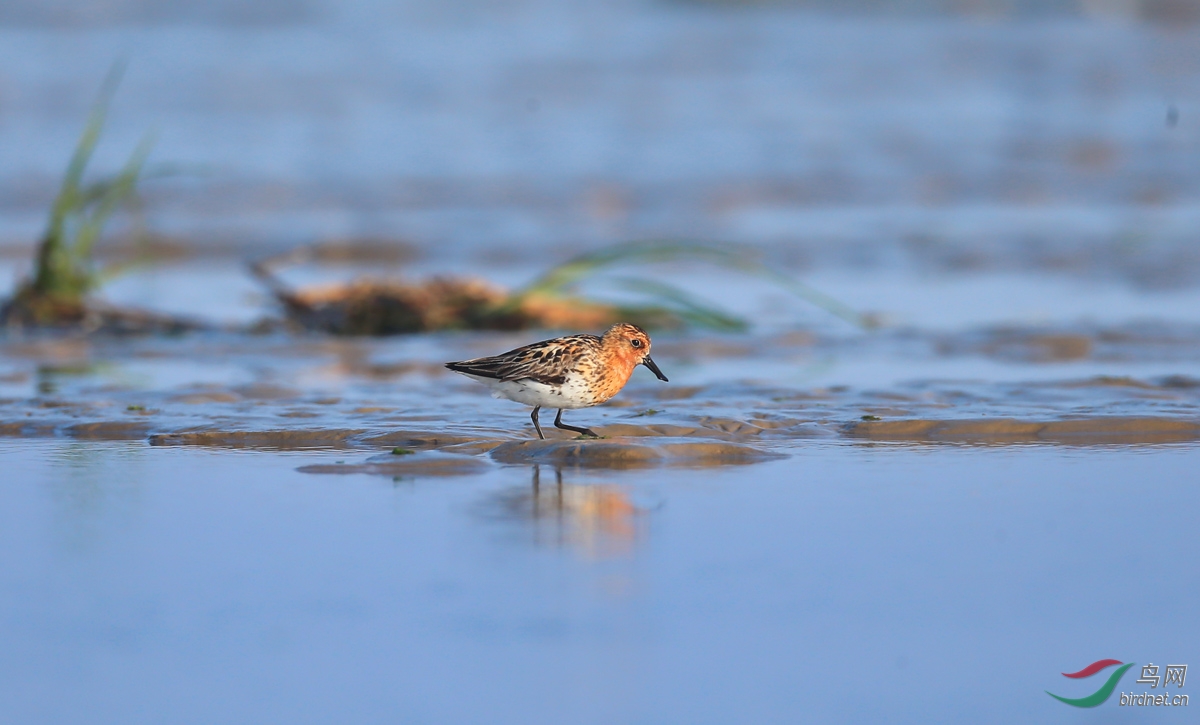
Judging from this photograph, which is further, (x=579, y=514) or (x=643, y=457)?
(x=643, y=457)

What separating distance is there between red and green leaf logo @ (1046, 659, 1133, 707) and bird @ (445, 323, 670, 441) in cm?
273

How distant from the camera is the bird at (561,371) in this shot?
5.83 meters

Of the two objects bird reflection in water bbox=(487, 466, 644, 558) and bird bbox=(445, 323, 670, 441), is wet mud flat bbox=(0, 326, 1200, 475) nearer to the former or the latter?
bird bbox=(445, 323, 670, 441)

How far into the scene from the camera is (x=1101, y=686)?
341cm

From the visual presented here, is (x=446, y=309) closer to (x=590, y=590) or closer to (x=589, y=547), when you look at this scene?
(x=589, y=547)

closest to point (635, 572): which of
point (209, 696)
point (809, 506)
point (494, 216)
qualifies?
point (809, 506)

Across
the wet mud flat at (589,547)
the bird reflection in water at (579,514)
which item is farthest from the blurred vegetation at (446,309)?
the bird reflection in water at (579,514)

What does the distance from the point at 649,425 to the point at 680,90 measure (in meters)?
14.5

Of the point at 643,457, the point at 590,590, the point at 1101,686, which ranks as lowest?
the point at 1101,686

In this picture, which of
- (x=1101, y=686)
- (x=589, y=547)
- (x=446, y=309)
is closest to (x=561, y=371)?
(x=589, y=547)

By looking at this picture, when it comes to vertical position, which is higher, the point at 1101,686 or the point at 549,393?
the point at 549,393

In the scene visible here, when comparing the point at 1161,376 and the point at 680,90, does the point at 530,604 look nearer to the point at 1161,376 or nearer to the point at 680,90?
the point at 1161,376

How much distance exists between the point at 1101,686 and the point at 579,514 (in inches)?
69.6

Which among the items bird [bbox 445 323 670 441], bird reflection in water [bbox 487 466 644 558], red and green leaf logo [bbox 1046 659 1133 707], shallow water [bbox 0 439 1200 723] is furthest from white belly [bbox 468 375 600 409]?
red and green leaf logo [bbox 1046 659 1133 707]
